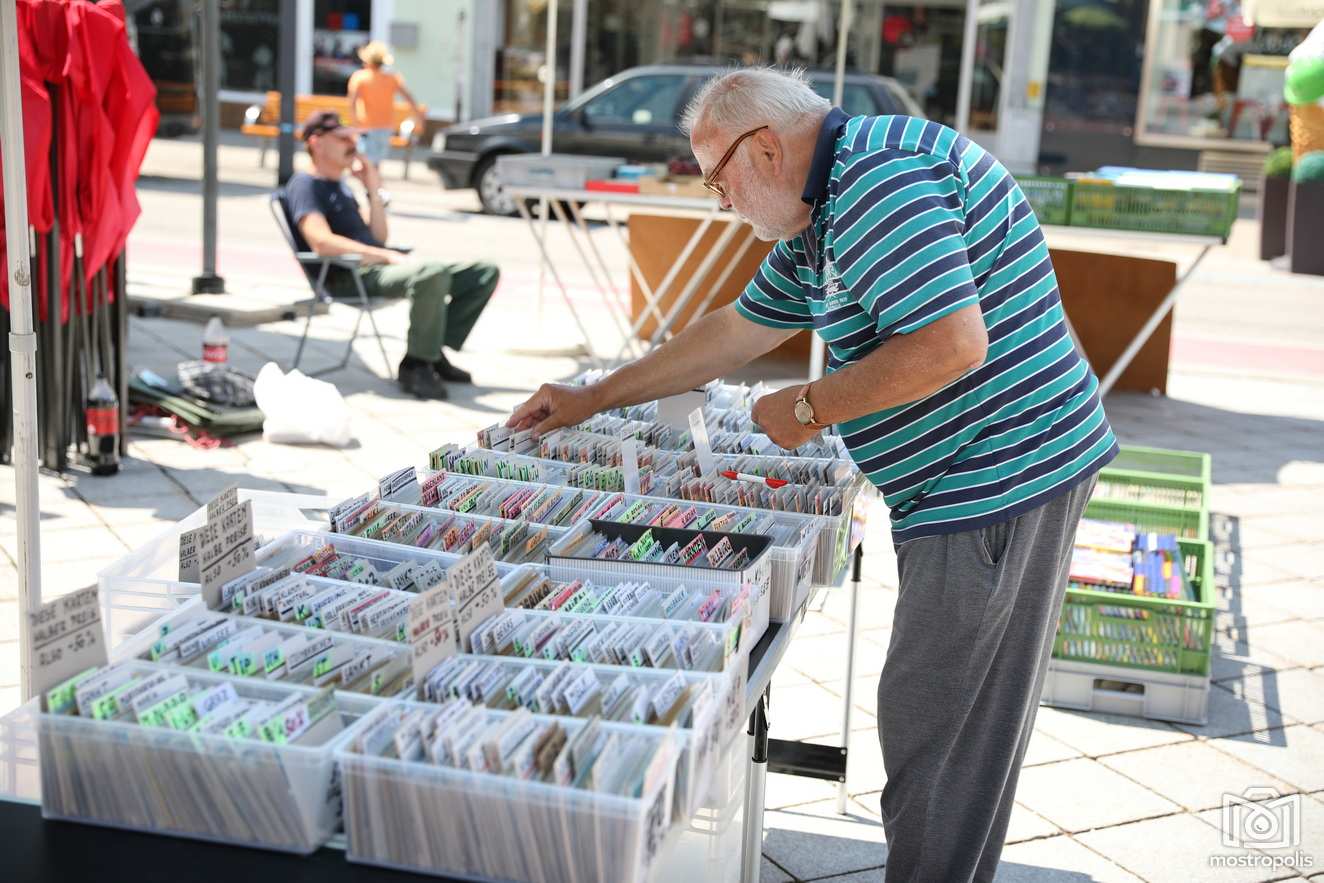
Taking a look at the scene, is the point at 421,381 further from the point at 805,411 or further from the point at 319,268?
the point at 805,411

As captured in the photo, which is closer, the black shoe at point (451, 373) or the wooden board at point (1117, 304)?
the black shoe at point (451, 373)

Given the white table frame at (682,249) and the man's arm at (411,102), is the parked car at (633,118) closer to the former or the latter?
the man's arm at (411,102)

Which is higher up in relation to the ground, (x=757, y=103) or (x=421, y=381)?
(x=757, y=103)

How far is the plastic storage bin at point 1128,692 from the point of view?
379 centimetres

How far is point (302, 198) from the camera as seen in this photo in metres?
6.98

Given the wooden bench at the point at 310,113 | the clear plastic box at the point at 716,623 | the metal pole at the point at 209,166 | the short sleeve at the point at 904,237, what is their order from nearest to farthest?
the clear plastic box at the point at 716,623
the short sleeve at the point at 904,237
the metal pole at the point at 209,166
the wooden bench at the point at 310,113

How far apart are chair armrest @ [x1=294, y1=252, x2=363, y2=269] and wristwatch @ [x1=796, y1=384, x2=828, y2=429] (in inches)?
193

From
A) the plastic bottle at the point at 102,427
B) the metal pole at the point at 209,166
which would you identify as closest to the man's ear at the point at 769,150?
the plastic bottle at the point at 102,427

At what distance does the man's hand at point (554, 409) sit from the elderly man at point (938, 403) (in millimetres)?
597

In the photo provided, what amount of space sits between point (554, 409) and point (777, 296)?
538 millimetres

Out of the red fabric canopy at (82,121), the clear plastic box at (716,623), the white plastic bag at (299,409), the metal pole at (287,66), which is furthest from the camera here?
the metal pole at (287,66)

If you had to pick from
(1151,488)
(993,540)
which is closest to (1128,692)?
(1151,488)

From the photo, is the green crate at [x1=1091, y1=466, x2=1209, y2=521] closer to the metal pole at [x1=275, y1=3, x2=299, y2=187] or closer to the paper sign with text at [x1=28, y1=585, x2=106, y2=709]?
the paper sign with text at [x1=28, y1=585, x2=106, y2=709]

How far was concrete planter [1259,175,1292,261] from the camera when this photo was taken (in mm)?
13469
